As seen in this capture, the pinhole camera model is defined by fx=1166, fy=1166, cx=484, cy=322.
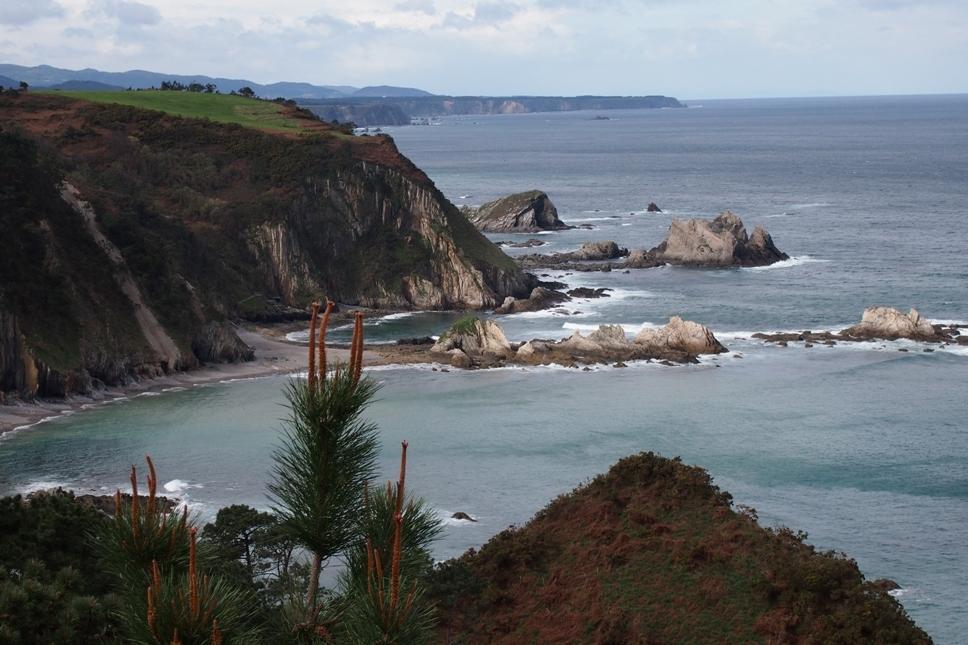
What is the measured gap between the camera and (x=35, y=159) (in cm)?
5925

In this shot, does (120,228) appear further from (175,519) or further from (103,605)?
(175,519)

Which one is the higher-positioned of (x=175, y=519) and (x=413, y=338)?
(x=175, y=519)

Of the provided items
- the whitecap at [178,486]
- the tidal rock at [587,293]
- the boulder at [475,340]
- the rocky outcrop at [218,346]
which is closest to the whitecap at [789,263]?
the tidal rock at [587,293]

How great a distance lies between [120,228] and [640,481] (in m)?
40.3

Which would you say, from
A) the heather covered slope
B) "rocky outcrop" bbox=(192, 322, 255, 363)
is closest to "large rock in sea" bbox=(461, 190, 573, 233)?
"rocky outcrop" bbox=(192, 322, 255, 363)

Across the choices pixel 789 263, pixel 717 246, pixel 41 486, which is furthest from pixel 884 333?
pixel 41 486

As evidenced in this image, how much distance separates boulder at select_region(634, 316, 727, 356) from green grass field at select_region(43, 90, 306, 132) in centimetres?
4004

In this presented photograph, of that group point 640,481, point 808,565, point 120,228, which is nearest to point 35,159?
point 120,228

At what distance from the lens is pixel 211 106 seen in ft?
313

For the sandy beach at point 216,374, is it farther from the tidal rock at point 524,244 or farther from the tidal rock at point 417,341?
the tidal rock at point 524,244

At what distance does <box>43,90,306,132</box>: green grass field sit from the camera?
3561 inches

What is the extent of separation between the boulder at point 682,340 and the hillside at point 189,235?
57.1 ft

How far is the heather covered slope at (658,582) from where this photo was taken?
22312 millimetres

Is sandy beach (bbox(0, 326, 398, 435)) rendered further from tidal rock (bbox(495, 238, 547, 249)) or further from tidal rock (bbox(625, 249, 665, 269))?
tidal rock (bbox(495, 238, 547, 249))
